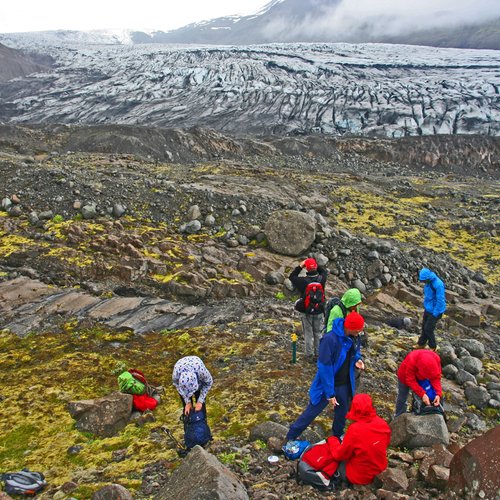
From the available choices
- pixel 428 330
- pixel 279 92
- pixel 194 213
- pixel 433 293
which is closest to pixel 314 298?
pixel 433 293

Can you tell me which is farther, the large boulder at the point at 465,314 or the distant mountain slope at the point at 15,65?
the distant mountain slope at the point at 15,65

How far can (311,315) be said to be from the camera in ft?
25.0

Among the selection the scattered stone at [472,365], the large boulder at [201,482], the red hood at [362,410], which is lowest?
the scattered stone at [472,365]

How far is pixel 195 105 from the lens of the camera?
178 feet

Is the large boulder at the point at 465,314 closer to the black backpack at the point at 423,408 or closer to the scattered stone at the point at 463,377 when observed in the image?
the scattered stone at the point at 463,377

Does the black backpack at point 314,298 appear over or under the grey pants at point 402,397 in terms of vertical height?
over

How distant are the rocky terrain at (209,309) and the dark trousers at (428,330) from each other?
0.95ft

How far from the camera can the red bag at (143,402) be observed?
6375 millimetres

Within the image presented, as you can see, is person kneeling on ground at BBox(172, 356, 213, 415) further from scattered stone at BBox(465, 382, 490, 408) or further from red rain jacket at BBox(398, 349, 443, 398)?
scattered stone at BBox(465, 382, 490, 408)

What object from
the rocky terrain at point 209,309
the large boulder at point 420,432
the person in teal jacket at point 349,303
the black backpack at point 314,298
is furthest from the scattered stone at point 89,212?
the large boulder at point 420,432

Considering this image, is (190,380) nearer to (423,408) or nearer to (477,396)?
(423,408)

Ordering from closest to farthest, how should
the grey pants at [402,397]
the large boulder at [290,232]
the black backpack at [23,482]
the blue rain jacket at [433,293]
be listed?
1. the black backpack at [23,482]
2. the grey pants at [402,397]
3. the blue rain jacket at [433,293]
4. the large boulder at [290,232]

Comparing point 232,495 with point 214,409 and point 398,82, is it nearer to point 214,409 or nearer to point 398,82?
point 214,409

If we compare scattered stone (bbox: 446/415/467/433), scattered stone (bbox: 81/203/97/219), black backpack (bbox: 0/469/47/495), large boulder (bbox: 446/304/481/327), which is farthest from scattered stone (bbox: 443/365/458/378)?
scattered stone (bbox: 81/203/97/219)
